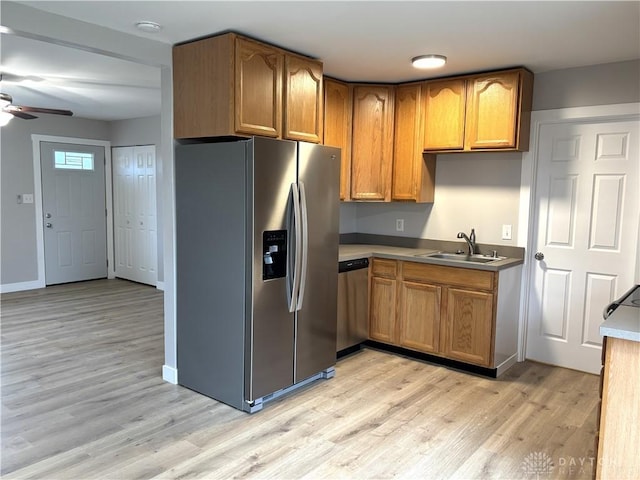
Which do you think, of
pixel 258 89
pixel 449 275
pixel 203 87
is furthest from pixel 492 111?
pixel 203 87

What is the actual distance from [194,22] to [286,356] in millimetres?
2117

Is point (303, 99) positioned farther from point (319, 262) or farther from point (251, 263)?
point (251, 263)

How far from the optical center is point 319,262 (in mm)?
3363

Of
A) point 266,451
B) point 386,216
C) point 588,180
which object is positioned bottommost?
point 266,451

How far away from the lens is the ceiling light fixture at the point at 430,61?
3.35 m

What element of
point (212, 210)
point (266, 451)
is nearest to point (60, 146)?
point (212, 210)

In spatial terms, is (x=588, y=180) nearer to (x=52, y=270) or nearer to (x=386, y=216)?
(x=386, y=216)

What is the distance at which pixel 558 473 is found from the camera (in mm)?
2402

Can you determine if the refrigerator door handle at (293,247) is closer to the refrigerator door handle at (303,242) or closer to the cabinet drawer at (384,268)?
the refrigerator door handle at (303,242)

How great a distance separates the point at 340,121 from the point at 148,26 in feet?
5.99

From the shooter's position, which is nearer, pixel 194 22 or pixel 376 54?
pixel 194 22

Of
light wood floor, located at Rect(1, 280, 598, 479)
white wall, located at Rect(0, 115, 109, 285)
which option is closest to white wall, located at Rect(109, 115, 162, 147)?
white wall, located at Rect(0, 115, 109, 285)

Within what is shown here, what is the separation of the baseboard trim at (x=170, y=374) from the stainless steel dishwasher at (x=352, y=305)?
127 cm

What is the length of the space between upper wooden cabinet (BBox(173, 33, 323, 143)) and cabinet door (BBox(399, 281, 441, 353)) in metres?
1.57
